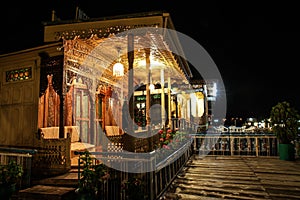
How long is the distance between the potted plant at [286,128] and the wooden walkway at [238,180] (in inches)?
18.8

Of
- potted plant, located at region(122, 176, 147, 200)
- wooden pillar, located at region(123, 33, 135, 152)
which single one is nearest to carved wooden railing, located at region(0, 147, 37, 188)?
wooden pillar, located at region(123, 33, 135, 152)

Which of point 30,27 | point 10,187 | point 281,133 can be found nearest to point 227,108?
point 281,133

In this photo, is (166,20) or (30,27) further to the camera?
(30,27)

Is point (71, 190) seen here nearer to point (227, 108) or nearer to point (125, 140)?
point (125, 140)

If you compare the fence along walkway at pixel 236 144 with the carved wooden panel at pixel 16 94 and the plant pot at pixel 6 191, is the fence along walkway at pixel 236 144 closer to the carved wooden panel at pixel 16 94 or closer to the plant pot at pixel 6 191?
the carved wooden panel at pixel 16 94

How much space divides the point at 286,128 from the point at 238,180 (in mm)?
4548

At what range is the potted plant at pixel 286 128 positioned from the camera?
9.10m

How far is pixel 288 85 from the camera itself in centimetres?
4888

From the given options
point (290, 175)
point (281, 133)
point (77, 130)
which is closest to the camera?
point (290, 175)

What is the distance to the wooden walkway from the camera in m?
5.20

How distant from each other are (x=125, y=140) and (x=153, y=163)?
1.58 metres

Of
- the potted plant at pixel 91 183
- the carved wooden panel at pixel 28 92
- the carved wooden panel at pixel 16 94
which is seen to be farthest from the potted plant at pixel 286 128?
the carved wooden panel at pixel 16 94

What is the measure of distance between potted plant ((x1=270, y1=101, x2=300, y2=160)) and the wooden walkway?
48 centimetres

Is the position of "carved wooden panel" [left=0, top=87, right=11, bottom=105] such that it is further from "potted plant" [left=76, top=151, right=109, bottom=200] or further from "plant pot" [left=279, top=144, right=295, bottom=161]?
"plant pot" [left=279, top=144, right=295, bottom=161]
